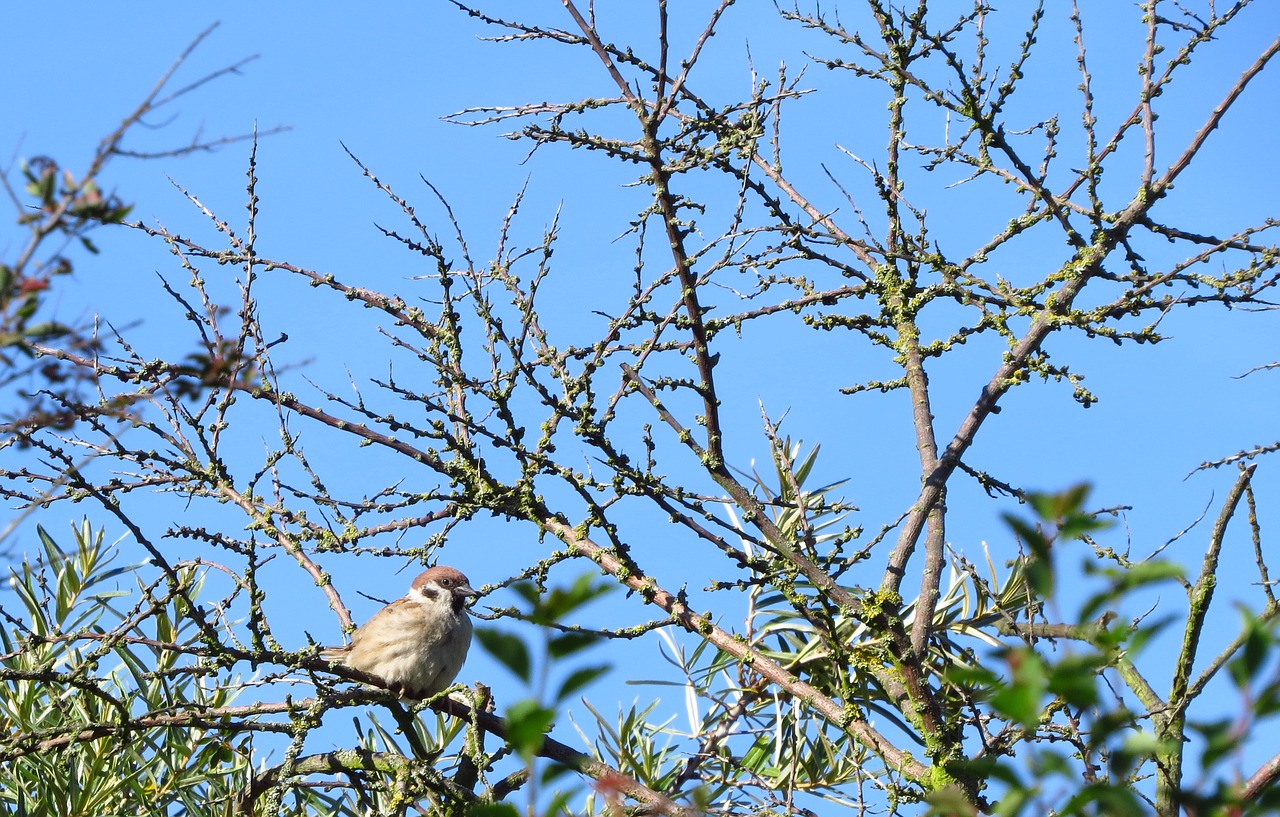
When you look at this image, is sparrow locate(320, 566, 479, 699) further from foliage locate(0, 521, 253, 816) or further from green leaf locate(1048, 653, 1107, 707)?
green leaf locate(1048, 653, 1107, 707)

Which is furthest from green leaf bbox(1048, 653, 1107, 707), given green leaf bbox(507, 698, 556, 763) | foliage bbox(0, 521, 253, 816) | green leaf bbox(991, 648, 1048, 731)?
foliage bbox(0, 521, 253, 816)

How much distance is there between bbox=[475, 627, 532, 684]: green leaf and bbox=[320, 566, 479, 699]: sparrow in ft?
13.1

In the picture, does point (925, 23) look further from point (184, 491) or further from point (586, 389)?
point (184, 491)

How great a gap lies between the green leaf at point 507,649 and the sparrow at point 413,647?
13.1 feet

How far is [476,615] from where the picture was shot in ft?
9.79

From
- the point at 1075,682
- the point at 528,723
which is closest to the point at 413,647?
the point at 528,723

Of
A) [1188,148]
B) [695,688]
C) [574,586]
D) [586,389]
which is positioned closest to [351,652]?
[695,688]

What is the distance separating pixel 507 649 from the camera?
3.59ft

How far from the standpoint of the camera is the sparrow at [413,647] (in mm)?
5090

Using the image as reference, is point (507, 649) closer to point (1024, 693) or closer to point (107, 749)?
point (1024, 693)

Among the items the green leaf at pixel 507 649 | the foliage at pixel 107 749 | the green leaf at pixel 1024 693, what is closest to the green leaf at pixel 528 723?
the green leaf at pixel 507 649

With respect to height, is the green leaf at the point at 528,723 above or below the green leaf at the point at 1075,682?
below

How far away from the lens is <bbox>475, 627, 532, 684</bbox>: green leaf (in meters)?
1.08

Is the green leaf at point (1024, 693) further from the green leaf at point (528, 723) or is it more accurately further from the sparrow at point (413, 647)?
the sparrow at point (413, 647)
